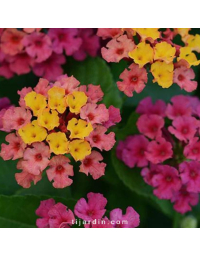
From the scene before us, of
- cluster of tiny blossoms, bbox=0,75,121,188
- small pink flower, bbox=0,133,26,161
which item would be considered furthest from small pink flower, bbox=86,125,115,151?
small pink flower, bbox=0,133,26,161

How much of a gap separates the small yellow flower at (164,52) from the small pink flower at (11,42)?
266 millimetres

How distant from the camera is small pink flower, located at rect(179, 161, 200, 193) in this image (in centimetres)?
72

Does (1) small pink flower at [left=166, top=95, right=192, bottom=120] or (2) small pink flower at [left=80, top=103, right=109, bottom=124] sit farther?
(1) small pink flower at [left=166, top=95, right=192, bottom=120]

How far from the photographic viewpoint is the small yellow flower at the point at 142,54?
2.20 feet

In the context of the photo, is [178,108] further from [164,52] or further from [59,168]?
[59,168]

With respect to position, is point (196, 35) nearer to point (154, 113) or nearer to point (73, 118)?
point (154, 113)

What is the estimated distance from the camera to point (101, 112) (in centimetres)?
63

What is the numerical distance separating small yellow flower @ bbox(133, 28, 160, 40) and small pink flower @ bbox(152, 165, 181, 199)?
0.67 ft

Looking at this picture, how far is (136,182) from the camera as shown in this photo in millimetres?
816

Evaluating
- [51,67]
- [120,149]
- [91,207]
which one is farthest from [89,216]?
[51,67]

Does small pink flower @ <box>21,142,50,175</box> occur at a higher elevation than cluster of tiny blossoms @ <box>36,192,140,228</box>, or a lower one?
higher

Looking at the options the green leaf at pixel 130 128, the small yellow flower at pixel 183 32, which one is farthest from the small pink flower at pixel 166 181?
the small yellow flower at pixel 183 32

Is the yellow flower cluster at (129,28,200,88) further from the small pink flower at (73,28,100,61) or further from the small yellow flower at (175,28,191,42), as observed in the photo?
the small pink flower at (73,28,100,61)

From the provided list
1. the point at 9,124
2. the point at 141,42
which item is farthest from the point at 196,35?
the point at 9,124
